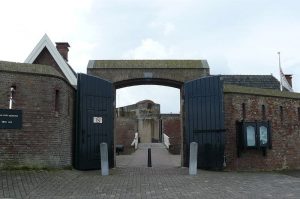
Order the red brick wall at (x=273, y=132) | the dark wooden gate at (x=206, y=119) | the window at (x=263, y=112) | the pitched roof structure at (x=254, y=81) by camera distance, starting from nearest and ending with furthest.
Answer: the dark wooden gate at (x=206, y=119), the red brick wall at (x=273, y=132), the window at (x=263, y=112), the pitched roof structure at (x=254, y=81)

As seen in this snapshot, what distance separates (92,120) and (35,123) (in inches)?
128

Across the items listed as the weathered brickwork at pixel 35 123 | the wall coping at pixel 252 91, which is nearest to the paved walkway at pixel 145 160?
the wall coping at pixel 252 91

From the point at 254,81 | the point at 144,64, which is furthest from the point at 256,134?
the point at 254,81

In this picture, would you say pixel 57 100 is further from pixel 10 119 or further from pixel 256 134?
pixel 256 134

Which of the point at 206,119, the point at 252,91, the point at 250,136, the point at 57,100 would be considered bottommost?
the point at 250,136

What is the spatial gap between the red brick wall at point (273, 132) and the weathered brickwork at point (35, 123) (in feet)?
22.2

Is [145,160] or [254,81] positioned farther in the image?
[254,81]

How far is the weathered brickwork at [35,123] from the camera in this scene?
532 inches

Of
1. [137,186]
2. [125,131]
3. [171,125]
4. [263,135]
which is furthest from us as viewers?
[171,125]

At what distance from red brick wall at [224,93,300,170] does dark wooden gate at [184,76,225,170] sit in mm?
471

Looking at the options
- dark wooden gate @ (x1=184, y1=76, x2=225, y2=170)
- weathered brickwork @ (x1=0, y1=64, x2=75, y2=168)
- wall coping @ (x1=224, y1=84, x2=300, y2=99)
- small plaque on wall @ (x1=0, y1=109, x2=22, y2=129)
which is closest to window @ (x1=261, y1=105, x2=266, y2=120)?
wall coping @ (x1=224, y1=84, x2=300, y2=99)

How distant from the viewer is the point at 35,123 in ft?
46.2

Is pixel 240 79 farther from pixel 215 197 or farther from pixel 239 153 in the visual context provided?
pixel 215 197

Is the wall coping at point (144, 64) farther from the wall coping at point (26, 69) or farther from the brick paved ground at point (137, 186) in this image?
the brick paved ground at point (137, 186)
